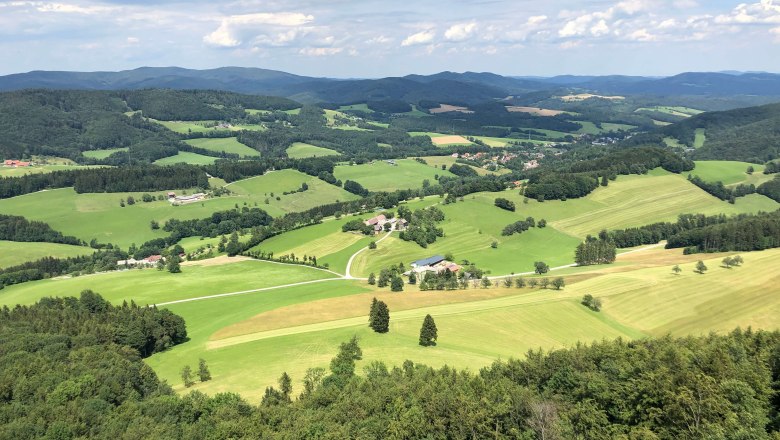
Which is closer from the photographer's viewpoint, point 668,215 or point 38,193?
point 668,215

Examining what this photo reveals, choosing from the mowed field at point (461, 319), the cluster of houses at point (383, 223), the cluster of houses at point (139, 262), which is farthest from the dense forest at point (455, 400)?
the cluster of houses at point (383, 223)

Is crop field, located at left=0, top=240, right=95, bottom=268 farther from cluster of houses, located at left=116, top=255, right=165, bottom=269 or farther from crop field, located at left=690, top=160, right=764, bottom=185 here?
crop field, located at left=690, top=160, right=764, bottom=185

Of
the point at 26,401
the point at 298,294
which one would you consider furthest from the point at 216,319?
the point at 26,401

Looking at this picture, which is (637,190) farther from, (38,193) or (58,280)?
(38,193)

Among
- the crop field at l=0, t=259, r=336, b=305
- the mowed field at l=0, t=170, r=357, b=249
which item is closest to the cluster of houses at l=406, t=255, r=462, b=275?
the crop field at l=0, t=259, r=336, b=305

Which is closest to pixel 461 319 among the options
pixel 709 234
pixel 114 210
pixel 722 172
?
pixel 709 234

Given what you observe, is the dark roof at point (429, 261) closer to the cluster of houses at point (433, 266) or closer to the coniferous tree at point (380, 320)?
the cluster of houses at point (433, 266)

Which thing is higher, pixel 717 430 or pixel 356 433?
pixel 717 430
